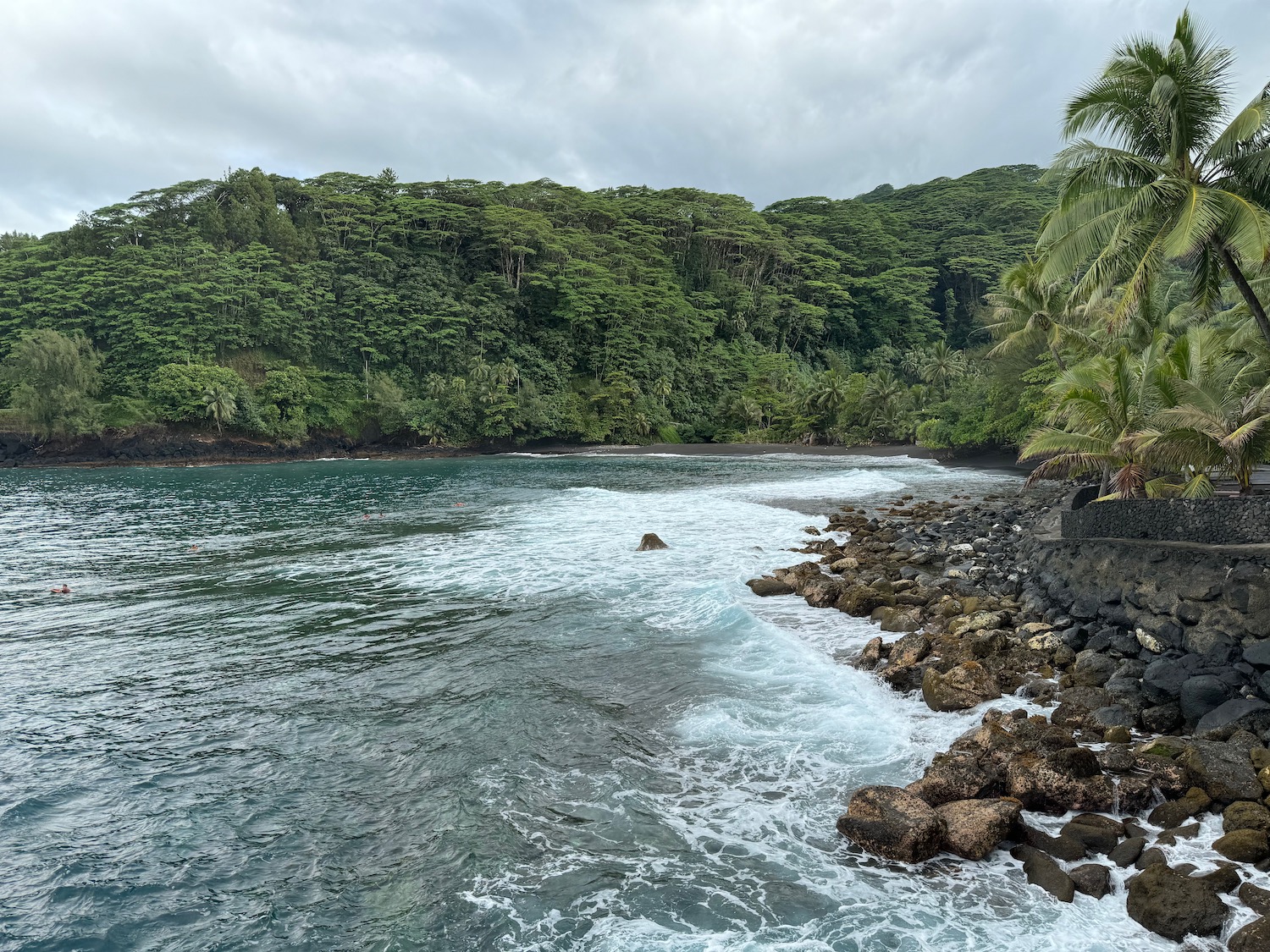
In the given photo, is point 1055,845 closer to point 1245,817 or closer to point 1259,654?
point 1245,817

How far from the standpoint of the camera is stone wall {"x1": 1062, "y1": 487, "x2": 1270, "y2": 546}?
8641 mm

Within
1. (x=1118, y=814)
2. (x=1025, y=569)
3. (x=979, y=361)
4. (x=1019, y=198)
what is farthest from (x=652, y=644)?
(x=1019, y=198)

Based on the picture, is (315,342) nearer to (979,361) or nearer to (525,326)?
(525,326)

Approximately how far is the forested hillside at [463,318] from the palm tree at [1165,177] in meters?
50.1

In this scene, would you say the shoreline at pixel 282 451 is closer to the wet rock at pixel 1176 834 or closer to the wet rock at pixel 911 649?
the wet rock at pixel 911 649

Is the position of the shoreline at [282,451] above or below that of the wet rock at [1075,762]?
above

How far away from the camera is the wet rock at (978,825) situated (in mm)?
5734

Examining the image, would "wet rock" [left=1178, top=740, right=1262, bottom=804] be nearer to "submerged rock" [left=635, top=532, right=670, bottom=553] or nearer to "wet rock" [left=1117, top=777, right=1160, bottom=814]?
"wet rock" [left=1117, top=777, right=1160, bottom=814]

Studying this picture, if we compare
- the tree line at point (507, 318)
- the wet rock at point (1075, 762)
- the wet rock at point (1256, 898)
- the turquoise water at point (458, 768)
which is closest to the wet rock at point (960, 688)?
the turquoise water at point (458, 768)

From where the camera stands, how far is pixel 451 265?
78.1 m

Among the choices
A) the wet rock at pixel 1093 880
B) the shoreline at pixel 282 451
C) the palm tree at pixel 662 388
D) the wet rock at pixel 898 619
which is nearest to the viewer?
the wet rock at pixel 1093 880

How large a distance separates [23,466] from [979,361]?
270ft

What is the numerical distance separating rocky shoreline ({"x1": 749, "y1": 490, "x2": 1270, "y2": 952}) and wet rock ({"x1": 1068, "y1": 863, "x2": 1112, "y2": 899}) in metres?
0.01

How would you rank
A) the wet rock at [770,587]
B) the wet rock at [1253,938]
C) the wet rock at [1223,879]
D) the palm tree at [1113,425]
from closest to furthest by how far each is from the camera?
the wet rock at [1253,938]
the wet rock at [1223,879]
the palm tree at [1113,425]
the wet rock at [770,587]
